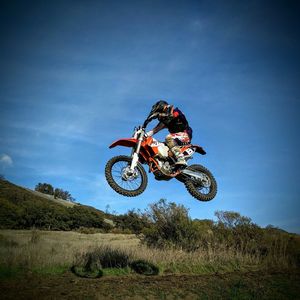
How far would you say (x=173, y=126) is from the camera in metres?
9.22

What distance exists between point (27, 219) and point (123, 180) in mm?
43133

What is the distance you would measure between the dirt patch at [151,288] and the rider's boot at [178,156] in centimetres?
575

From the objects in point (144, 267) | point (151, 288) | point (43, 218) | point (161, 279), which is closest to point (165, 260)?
point (144, 267)

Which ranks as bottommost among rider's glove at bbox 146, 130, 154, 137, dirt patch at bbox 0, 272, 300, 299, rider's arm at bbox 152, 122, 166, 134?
dirt patch at bbox 0, 272, 300, 299

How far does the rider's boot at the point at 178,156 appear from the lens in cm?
878

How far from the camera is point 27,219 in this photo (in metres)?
46.7

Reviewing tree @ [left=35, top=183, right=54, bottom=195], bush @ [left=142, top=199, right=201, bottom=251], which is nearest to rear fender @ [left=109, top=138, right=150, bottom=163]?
bush @ [left=142, top=199, right=201, bottom=251]

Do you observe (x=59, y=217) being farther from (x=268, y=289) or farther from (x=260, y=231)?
(x=268, y=289)

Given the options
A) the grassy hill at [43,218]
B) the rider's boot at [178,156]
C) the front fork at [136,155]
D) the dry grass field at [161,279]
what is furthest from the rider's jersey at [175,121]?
the grassy hill at [43,218]

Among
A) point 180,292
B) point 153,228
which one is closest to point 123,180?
point 180,292

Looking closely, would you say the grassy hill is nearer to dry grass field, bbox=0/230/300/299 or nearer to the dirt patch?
dry grass field, bbox=0/230/300/299

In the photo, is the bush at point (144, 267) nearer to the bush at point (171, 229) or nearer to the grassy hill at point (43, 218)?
the bush at point (171, 229)

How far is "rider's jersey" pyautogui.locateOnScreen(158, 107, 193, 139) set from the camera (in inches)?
345

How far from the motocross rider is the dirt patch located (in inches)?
235
